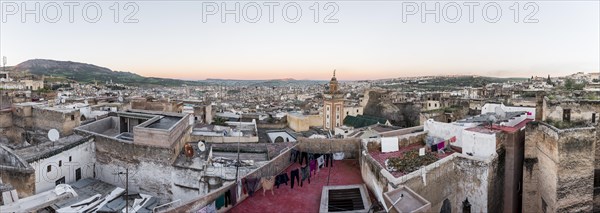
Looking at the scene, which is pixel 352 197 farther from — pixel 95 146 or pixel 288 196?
pixel 95 146

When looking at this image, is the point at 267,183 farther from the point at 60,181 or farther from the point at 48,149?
the point at 48,149

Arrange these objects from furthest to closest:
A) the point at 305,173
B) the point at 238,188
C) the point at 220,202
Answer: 1. the point at 305,173
2. the point at 238,188
3. the point at 220,202

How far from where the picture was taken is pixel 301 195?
434 inches

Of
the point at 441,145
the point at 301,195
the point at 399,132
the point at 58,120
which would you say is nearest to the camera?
the point at 301,195

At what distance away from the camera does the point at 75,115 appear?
20.7m

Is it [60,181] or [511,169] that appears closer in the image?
[511,169]

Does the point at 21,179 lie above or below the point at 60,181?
above

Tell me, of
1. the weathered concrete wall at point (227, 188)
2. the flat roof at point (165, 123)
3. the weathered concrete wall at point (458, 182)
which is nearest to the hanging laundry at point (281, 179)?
the weathered concrete wall at point (227, 188)

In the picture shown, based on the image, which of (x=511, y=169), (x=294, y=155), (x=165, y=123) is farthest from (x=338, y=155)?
(x=165, y=123)

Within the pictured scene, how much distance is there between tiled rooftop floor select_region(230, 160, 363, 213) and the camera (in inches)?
401

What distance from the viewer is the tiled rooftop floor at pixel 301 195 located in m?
10.2

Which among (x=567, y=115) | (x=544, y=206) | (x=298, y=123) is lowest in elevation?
(x=544, y=206)

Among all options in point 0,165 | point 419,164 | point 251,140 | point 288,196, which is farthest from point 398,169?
point 0,165

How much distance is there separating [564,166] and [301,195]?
A: 7.40 m
